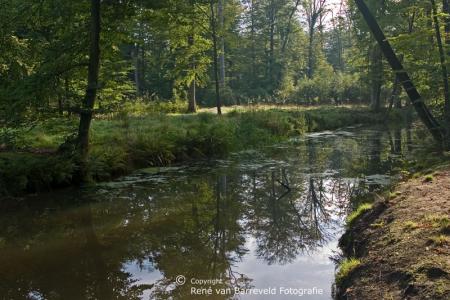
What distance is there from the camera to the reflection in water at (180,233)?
5.90 m

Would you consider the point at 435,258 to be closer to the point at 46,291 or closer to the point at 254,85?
the point at 46,291

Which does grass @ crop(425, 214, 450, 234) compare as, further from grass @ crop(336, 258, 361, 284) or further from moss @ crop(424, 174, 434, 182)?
moss @ crop(424, 174, 434, 182)

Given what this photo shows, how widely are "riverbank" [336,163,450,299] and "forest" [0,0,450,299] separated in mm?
32

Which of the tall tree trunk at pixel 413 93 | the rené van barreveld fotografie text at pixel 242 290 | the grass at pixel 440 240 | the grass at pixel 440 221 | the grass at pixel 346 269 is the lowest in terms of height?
the rené van barreveld fotografie text at pixel 242 290

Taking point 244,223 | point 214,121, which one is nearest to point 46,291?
point 244,223

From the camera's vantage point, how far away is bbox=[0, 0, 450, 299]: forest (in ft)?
→ 19.7

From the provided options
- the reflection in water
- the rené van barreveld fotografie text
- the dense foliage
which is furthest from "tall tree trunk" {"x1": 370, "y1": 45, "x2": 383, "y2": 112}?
the rené van barreveld fotografie text

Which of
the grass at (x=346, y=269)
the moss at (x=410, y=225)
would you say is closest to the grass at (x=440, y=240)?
the moss at (x=410, y=225)

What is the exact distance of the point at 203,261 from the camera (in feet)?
21.5

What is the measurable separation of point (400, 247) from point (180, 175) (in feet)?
27.6

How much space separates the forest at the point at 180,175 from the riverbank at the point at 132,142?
0.16 ft

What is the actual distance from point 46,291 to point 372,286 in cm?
402

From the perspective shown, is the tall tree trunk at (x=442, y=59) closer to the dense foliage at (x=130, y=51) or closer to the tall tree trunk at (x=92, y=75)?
the dense foliage at (x=130, y=51)

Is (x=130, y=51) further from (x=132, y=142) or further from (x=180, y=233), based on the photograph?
(x=180, y=233)
